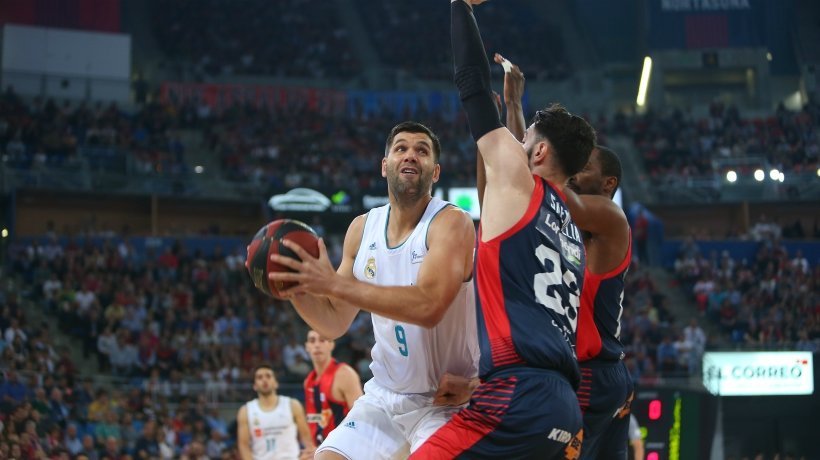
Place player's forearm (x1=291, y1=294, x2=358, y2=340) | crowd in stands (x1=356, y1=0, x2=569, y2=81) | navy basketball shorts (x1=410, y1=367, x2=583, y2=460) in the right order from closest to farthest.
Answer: navy basketball shorts (x1=410, y1=367, x2=583, y2=460) < player's forearm (x1=291, y1=294, x2=358, y2=340) < crowd in stands (x1=356, y1=0, x2=569, y2=81)

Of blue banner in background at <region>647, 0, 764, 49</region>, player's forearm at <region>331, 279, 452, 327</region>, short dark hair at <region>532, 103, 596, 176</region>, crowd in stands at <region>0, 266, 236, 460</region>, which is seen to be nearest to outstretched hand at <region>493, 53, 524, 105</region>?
short dark hair at <region>532, 103, 596, 176</region>

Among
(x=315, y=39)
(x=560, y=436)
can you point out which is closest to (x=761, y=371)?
(x=560, y=436)

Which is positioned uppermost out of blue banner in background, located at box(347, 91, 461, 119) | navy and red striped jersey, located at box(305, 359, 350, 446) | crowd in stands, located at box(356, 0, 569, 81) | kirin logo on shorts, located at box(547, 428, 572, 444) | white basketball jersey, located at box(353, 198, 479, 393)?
crowd in stands, located at box(356, 0, 569, 81)

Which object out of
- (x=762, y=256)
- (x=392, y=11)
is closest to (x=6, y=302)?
(x=762, y=256)

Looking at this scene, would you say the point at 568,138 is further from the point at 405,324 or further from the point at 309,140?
the point at 309,140

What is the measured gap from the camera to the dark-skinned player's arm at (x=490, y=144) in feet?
15.1

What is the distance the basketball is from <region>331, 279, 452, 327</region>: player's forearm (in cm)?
23

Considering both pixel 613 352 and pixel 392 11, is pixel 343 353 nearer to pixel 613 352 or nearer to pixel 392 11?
pixel 613 352

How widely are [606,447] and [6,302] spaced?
17.6 m

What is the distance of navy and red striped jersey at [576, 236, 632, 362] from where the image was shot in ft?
19.0

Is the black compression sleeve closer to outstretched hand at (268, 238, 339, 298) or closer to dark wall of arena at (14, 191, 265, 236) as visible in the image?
outstretched hand at (268, 238, 339, 298)

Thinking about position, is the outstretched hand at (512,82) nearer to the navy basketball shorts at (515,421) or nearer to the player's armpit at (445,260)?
the player's armpit at (445,260)

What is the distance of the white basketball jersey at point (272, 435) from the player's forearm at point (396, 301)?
7.69 meters

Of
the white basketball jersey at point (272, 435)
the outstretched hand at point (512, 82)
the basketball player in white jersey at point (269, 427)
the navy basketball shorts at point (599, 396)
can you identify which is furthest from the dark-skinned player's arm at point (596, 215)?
the white basketball jersey at point (272, 435)
